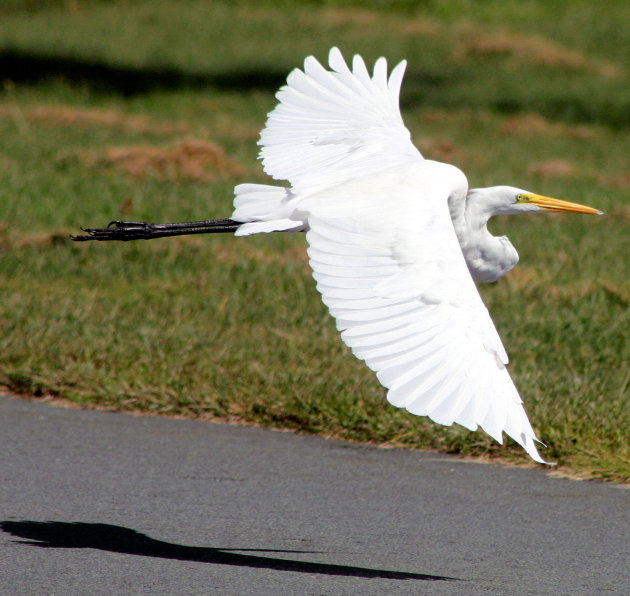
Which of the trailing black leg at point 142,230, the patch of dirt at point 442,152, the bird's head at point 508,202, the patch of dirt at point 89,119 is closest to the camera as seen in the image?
the bird's head at point 508,202

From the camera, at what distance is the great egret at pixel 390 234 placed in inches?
125

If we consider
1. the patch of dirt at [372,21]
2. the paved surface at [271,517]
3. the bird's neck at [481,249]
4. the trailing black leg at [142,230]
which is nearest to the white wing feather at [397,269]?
the bird's neck at [481,249]

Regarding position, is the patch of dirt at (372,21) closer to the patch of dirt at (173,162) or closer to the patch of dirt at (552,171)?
the patch of dirt at (552,171)

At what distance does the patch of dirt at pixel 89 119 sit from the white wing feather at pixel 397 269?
25.6 feet

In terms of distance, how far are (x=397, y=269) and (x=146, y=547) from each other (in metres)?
1.14

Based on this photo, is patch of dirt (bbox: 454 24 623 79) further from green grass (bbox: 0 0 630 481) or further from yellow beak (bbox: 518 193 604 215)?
yellow beak (bbox: 518 193 604 215)

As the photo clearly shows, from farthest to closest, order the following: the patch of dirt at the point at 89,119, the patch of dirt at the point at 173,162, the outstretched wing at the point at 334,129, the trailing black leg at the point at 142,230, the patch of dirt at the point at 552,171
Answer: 1. the patch of dirt at the point at 89,119
2. the patch of dirt at the point at 552,171
3. the patch of dirt at the point at 173,162
4. the trailing black leg at the point at 142,230
5. the outstretched wing at the point at 334,129

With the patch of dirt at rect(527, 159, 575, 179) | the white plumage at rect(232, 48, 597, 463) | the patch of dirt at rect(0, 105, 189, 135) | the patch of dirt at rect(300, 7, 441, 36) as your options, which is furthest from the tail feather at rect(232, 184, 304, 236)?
the patch of dirt at rect(300, 7, 441, 36)

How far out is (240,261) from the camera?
7195mm

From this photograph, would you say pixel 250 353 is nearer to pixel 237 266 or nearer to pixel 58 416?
pixel 58 416

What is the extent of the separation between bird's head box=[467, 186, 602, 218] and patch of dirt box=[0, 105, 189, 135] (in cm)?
802

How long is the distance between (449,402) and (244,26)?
65.7 ft

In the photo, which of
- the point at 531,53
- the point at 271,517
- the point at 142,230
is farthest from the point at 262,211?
the point at 531,53

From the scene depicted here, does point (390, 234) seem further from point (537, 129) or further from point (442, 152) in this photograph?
point (537, 129)
